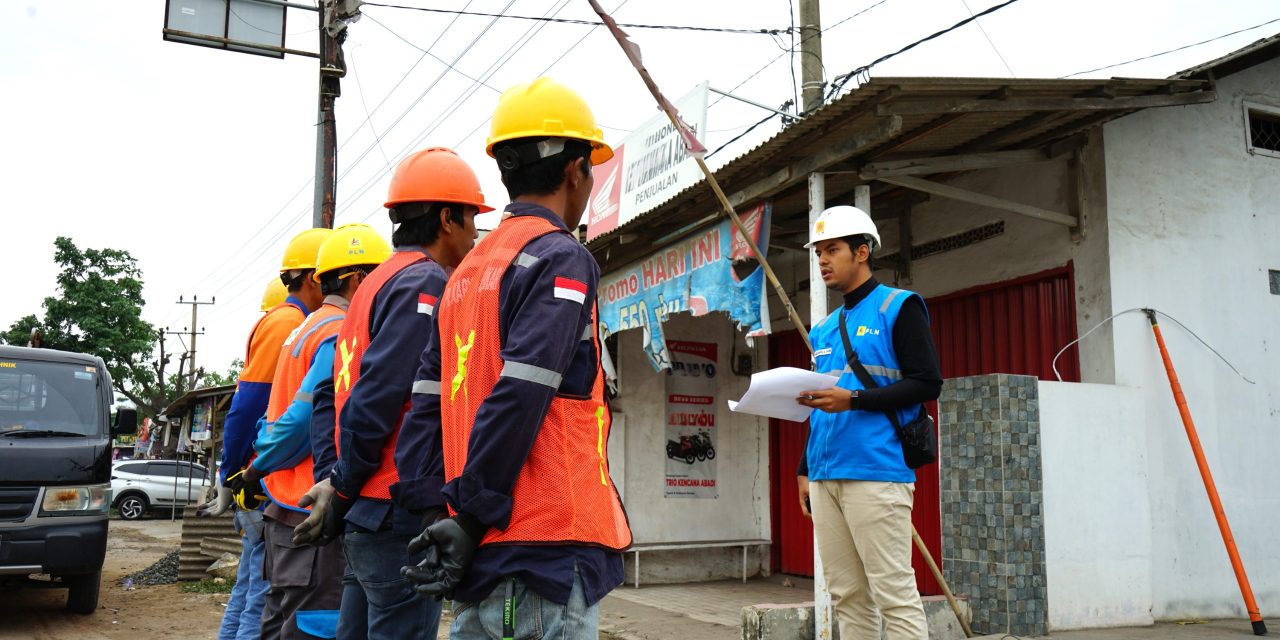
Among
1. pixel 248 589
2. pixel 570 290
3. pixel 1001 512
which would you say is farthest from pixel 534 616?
pixel 1001 512

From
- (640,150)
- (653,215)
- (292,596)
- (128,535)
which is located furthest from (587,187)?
(128,535)

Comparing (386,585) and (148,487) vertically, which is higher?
(386,585)

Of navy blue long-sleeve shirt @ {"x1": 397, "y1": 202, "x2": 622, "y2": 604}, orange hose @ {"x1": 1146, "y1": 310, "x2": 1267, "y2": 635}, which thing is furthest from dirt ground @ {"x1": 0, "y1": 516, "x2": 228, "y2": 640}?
orange hose @ {"x1": 1146, "y1": 310, "x2": 1267, "y2": 635}

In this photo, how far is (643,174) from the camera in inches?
355

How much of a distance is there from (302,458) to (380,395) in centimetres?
107

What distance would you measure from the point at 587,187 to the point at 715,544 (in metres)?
7.98

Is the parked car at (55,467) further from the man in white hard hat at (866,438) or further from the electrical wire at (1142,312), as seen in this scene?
the electrical wire at (1142,312)

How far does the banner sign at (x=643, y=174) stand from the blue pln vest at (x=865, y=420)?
11.6ft

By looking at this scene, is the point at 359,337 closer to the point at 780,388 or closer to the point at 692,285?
the point at 780,388

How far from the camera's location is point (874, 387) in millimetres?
3990

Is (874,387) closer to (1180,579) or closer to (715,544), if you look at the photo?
(1180,579)

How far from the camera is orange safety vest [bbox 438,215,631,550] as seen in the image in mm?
2107

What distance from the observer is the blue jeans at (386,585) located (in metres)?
2.84

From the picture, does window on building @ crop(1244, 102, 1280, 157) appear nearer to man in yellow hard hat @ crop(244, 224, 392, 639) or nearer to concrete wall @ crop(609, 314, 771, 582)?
concrete wall @ crop(609, 314, 771, 582)
